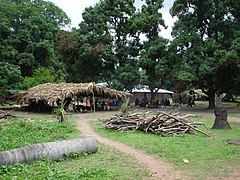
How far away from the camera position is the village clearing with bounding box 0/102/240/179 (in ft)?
29.6

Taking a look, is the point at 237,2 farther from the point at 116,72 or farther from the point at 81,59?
the point at 81,59

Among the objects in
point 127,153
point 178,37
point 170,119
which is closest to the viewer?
point 127,153

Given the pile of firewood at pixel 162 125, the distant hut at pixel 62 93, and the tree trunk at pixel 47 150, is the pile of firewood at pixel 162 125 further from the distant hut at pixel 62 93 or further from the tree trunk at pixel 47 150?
the distant hut at pixel 62 93

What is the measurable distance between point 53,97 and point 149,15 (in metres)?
16.0

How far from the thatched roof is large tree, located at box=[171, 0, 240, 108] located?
695 cm

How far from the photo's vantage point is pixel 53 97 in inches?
1162

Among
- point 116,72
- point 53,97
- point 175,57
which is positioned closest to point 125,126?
point 53,97

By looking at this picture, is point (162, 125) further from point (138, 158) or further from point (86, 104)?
point (86, 104)

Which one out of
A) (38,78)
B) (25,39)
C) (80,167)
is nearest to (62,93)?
(38,78)

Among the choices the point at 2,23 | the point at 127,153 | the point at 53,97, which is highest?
the point at 2,23

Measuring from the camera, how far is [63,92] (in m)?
30.2

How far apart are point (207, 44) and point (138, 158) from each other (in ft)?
76.1

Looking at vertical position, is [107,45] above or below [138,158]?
above

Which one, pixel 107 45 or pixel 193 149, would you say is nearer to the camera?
pixel 193 149
